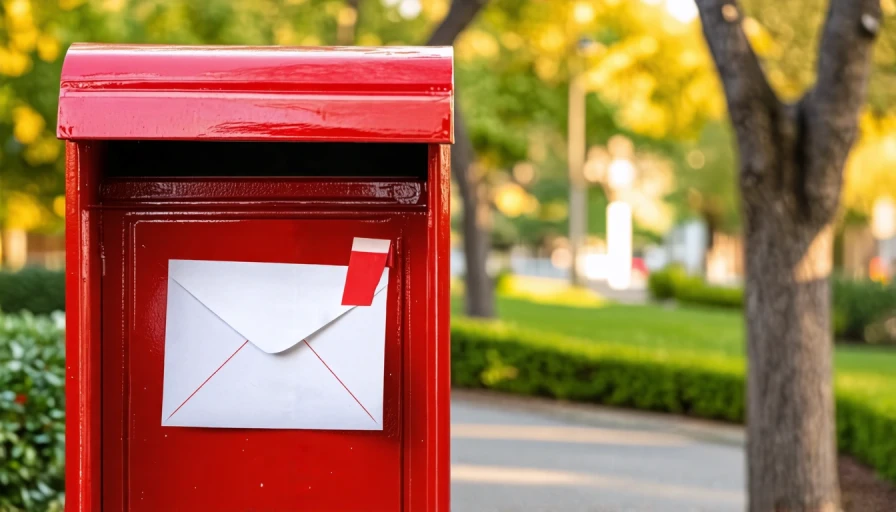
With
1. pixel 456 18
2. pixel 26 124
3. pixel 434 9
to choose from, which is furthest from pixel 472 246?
pixel 26 124

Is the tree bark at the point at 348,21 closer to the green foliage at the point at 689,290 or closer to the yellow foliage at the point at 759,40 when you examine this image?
the yellow foliage at the point at 759,40

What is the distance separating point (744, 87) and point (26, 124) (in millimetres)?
18522

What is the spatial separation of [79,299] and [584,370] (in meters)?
10.2

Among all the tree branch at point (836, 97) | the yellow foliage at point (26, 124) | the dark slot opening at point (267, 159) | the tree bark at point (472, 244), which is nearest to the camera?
the dark slot opening at point (267, 159)

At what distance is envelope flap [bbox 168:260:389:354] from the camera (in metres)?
3.47

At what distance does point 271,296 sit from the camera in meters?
3.49

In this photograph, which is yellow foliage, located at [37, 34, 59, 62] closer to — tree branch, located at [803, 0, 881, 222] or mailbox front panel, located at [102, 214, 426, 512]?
tree branch, located at [803, 0, 881, 222]

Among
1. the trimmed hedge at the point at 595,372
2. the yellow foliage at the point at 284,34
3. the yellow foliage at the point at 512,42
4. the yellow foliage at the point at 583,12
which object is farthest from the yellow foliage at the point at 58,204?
the trimmed hedge at the point at 595,372

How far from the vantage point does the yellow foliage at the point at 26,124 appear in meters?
21.1

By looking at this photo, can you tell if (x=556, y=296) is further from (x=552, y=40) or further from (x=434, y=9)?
(x=434, y=9)

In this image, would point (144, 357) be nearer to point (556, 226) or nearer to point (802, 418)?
point (802, 418)

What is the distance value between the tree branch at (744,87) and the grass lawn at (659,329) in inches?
198

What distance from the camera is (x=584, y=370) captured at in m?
13.0

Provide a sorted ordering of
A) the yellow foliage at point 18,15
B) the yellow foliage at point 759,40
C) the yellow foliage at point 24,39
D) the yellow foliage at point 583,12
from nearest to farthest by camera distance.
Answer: the yellow foliage at point 759,40 → the yellow foliage at point 583,12 → the yellow foliage at point 18,15 → the yellow foliage at point 24,39
